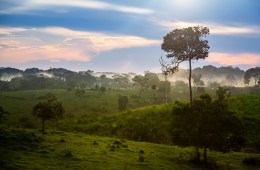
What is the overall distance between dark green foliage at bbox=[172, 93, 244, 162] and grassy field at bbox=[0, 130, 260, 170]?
7.27ft

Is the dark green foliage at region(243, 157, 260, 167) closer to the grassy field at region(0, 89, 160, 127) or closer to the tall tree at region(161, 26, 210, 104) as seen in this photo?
the tall tree at region(161, 26, 210, 104)

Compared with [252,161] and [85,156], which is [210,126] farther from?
[85,156]

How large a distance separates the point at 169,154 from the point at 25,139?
16.4 metres

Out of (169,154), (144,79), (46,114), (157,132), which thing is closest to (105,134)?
(157,132)

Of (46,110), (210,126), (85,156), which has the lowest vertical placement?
(85,156)

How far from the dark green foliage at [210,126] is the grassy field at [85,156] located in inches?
87.3

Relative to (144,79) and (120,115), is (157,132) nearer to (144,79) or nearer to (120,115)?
(120,115)

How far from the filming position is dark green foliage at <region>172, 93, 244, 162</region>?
35.2 meters

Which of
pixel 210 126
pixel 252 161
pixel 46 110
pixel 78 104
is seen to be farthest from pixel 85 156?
pixel 78 104

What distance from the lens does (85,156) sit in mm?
32250

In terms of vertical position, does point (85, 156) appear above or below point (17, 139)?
below

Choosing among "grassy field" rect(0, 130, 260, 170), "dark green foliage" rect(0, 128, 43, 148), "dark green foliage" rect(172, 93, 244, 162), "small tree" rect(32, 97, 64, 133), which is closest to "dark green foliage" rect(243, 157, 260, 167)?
"grassy field" rect(0, 130, 260, 170)

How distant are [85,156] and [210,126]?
43.1ft

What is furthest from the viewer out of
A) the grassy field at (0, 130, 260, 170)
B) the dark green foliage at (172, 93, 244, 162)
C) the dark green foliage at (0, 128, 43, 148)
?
the dark green foliage at (172, 93, 244, 162)
